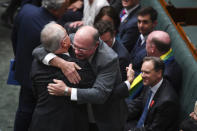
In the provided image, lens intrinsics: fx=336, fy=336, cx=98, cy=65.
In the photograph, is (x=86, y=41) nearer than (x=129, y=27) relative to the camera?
Yes

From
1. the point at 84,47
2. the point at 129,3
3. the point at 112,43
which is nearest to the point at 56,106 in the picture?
the point at 84,47

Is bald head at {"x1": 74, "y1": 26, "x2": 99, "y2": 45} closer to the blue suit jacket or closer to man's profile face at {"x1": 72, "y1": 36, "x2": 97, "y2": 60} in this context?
man's profile face at {"x1": 72, "y1": 36, "x2": 97, "y2": 60}

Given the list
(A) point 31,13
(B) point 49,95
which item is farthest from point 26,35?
(B) point 49,95

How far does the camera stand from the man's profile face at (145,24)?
12.3 feet

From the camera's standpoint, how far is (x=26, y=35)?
10.2ft

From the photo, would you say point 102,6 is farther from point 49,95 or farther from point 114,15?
point 49,95

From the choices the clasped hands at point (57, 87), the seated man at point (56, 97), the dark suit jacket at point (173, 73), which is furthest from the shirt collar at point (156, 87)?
the clasped hands at point (57, 87)

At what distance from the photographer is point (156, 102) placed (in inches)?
113

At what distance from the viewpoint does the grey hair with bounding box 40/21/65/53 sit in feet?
7.41

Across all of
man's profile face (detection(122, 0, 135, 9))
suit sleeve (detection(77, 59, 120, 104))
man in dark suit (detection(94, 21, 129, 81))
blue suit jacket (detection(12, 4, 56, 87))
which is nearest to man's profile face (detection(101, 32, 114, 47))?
man in dark suit (detection(94, 21, 129, 81))

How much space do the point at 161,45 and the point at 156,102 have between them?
622mm

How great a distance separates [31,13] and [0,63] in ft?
6.95

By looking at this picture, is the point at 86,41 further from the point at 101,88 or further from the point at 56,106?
the point at 56,106

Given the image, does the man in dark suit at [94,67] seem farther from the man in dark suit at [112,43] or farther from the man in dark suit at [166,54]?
the man in dark suit at [166,54]
